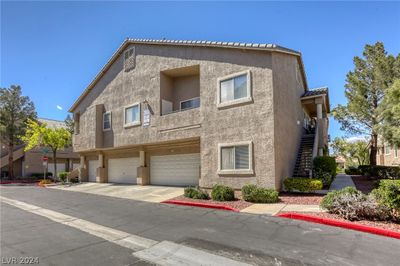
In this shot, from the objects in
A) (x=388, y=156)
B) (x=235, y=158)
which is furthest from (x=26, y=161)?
(x=388, y=156)

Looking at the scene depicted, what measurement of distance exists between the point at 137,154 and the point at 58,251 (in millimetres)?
16041

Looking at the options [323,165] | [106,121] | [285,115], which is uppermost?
[106,121]

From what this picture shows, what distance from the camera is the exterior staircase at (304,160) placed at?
1562 centimetres

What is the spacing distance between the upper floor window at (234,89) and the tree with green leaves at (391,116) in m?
6.57

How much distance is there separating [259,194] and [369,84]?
19.1 m

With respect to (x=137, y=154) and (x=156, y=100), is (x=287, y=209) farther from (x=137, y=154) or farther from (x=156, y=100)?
(x=137, y=154)

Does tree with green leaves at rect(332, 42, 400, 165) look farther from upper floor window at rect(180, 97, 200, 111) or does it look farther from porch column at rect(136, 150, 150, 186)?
porch column at rect(136, 150, 150, 186)

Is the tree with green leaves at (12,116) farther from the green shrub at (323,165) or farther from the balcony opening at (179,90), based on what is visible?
the green shrub at (323,165)

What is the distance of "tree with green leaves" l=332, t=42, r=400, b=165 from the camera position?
2230 centimetres

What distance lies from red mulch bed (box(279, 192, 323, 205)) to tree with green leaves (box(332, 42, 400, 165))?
14293mm

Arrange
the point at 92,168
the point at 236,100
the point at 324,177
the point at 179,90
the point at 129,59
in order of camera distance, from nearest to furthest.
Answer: the point at 236,100 → the point at 324,177 → the point at 179,90 → the point at 129,59 → the point at 92,168

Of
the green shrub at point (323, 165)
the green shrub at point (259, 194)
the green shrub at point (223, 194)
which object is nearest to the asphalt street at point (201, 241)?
the green shrub at point (259, 194)

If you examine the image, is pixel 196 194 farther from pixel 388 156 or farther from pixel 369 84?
pixel 388 156

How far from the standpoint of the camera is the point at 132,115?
66.5 feet
